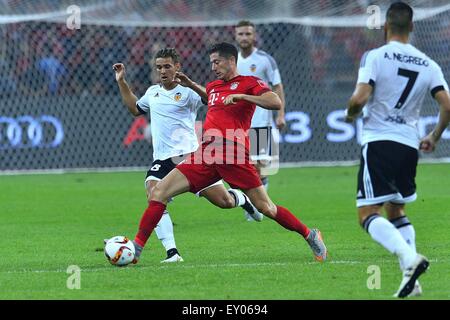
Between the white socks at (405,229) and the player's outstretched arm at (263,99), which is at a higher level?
the player's outstretched arm at (263,99)

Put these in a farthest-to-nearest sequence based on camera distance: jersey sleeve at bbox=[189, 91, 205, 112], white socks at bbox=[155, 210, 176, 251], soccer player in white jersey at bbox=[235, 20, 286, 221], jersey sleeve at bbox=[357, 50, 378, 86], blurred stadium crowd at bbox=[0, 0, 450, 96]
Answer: blurred stadium crowd at bbox=[0, 0, 450, 96] < soccer player in white jersey at bbox=[235, 20, 286, 221] < jersey sleeve at bbox=[189, 91, 205, 112] < white socks at bbox=[155, 210, 176, 251] < jersey sleeve at bbox=[357, 50, 378, 86]

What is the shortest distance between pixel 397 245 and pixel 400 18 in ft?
5.48

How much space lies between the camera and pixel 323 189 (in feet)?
59.6

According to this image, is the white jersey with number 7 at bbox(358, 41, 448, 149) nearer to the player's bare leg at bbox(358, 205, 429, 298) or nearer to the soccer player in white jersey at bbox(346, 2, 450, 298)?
the soccer player in white jersey at bbox(346, 2, 450, 298)

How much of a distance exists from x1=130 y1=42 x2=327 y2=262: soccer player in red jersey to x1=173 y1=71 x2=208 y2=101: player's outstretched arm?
0.30 m

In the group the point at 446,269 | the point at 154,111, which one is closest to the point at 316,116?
the point at 154,111

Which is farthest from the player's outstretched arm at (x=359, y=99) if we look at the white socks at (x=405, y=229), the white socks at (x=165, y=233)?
the white socks at (x=165, y=233)

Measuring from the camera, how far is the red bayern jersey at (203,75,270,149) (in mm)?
9812

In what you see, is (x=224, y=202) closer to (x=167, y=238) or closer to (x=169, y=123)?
(x=167, y=238)

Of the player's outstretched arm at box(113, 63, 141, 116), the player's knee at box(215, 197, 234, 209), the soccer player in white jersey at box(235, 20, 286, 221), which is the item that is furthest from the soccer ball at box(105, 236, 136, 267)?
the soccer player in white jersey at box(235, 20, 286, 221)

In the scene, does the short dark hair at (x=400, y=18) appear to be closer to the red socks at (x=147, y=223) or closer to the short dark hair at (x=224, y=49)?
the short dark hair at (x=224, y=49)

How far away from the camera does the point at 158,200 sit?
9.66 m

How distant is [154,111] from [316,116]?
39.1 feet

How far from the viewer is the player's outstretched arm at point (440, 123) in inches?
307
